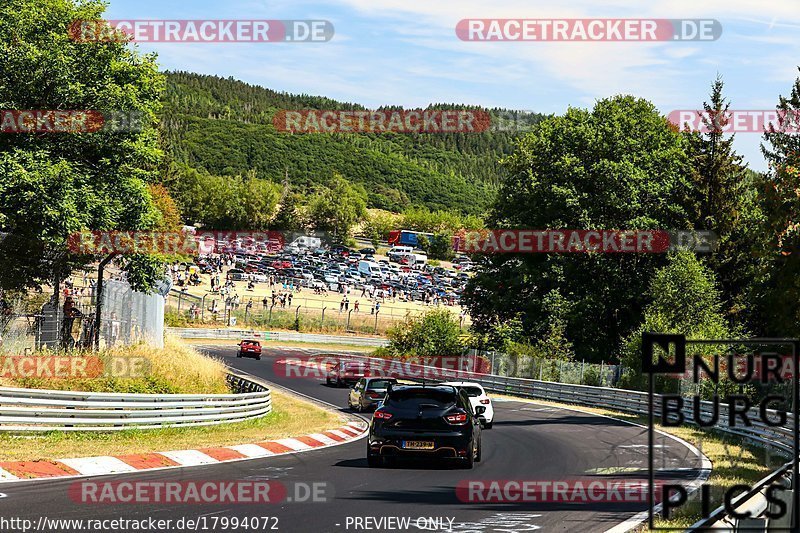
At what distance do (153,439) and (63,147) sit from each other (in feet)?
41.3

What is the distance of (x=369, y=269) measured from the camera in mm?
126438

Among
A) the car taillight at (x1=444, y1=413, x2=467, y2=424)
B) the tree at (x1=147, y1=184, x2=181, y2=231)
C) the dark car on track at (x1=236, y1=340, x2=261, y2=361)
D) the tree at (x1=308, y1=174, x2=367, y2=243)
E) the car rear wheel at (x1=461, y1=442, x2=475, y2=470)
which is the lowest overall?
the dark car on track at (x1=236, y1=340, x2=261, y2=361)

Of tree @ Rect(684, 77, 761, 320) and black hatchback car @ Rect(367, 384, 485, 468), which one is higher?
tree @ Rect(684, 77, 761, 320)

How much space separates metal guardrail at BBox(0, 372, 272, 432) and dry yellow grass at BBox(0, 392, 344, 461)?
22 cm

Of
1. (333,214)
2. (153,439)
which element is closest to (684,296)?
(153,439)

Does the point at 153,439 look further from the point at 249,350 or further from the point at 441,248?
the point at 441,248

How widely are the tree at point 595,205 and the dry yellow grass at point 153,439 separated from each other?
30.4m

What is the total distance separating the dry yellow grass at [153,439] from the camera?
1733 cm

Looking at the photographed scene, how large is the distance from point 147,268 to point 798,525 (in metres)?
28.9

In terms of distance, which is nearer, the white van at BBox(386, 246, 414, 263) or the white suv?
the white suv

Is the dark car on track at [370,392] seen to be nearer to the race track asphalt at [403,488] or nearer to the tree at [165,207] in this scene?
the race track asphalt at [403,488]

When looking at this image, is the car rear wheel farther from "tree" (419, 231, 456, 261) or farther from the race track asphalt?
"tree" (419, 231, 456, 261)

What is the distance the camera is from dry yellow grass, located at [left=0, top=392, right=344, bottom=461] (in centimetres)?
1733

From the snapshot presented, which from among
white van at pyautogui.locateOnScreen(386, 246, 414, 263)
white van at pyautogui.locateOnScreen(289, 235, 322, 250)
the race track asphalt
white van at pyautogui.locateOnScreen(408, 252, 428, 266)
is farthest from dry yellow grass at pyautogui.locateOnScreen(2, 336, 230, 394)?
white van at pyautogui.locateOnScreen(289, 235, 322, 250)
